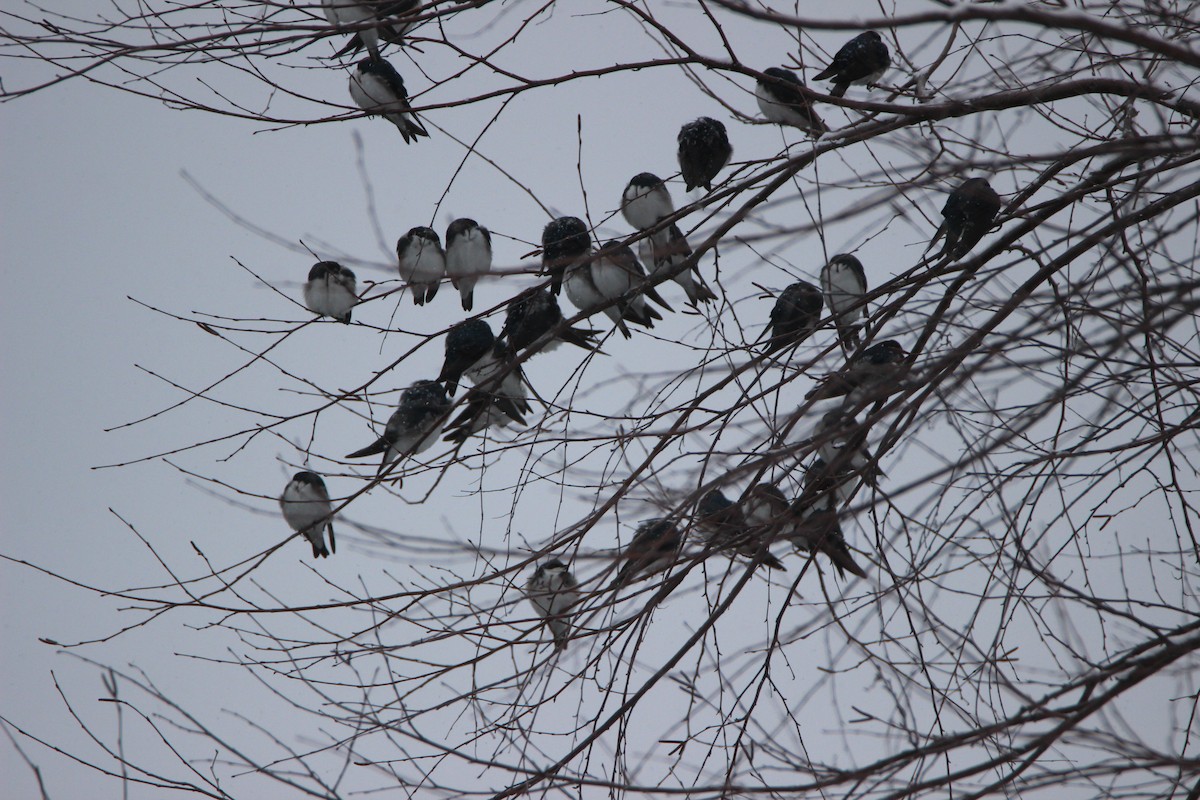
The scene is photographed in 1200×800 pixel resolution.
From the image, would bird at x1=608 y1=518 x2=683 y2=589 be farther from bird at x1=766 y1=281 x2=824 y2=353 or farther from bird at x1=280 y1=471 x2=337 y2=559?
bird at x1=280 y1=471 x2=337 y2=559

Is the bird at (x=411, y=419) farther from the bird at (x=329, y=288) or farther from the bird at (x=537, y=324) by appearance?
Result: the bird at (x=329, y=288)

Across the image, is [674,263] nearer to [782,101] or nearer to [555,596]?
[782,101]

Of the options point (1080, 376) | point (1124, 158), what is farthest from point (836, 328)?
point (1080, 376)

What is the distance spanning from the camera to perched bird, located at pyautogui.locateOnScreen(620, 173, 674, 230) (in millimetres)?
3951

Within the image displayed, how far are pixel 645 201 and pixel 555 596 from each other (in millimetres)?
1769

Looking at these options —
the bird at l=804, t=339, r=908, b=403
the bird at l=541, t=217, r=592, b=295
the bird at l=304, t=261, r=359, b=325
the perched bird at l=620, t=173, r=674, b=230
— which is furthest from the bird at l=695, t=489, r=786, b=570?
the bird at l=304, t=261, r=359, b=325

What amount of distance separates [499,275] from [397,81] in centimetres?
274

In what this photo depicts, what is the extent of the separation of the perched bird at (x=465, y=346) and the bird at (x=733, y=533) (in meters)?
1.09

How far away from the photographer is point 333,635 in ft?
10.2

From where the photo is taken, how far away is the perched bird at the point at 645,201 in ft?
13.0

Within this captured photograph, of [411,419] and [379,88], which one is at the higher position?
[379,88]

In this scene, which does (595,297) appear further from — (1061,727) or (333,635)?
(1061,727)

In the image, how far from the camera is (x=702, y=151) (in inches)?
156

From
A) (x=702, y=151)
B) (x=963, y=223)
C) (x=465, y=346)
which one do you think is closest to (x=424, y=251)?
(x=465, y=346)
